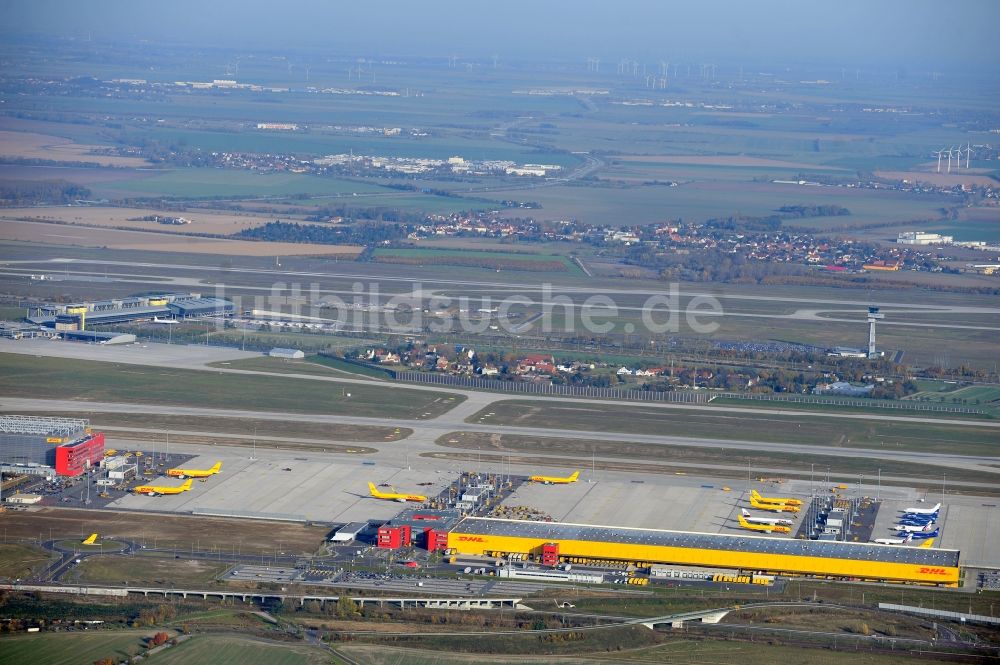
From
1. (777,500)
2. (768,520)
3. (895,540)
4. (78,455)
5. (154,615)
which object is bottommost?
(154,615)

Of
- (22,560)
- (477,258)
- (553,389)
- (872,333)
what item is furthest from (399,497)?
(477,258)

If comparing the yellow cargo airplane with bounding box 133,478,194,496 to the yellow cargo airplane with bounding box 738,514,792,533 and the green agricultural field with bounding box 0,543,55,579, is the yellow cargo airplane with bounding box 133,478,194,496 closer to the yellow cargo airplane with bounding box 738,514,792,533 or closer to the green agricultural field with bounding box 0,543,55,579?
the green agricultural field with bounding box 0,543,55,579

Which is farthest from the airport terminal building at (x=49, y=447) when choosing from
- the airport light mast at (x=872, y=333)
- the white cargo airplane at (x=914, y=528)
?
the airport light mast at (x=872, y=333)

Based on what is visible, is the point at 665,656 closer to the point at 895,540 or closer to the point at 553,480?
the point at 895,540

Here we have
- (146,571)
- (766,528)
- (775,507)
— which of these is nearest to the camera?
(146,571)

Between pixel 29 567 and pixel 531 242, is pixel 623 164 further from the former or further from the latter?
pixel 29 567

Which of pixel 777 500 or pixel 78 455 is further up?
pixel 78 455

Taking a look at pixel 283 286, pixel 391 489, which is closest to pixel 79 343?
pixel 283 286
